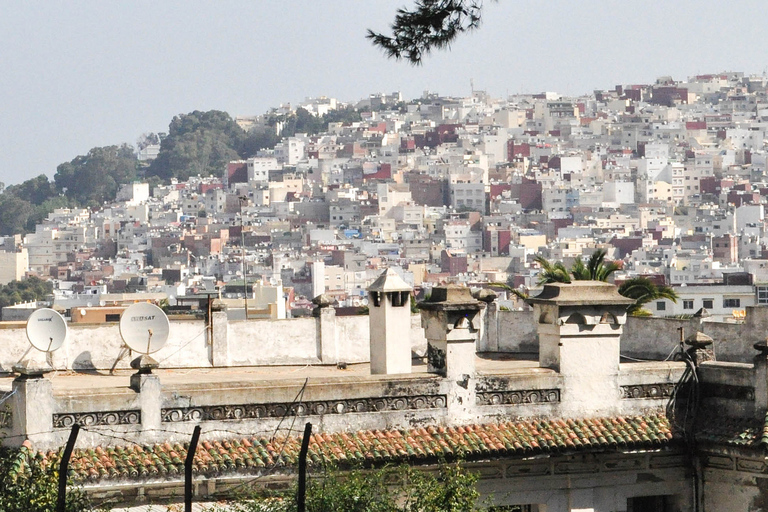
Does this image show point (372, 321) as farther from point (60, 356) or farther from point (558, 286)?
point (60, 356)

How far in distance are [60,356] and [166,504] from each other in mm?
4663

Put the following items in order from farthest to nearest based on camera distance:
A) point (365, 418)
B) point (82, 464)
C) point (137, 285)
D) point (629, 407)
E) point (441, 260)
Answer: point (441, 260) → point (137, 285) → point (629, 407) → point (365, 418) → point (82, 464)

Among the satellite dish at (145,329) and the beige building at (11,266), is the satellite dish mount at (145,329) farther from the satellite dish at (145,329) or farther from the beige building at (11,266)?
the beige building at (11,266)

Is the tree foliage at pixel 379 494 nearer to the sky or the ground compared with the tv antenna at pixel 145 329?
nearer to the ground

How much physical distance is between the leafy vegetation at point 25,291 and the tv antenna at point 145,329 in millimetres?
124959

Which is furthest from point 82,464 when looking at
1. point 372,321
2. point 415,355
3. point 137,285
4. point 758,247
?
point 758,247

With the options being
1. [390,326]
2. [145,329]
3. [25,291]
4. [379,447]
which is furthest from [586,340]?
[25,291]

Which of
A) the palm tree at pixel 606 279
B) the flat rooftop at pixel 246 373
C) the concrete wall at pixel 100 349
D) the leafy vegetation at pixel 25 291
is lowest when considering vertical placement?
the leafy vegetation at pixel 25 291

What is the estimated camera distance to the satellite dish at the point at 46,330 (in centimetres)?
1705

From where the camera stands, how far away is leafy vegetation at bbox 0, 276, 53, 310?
143375 mm

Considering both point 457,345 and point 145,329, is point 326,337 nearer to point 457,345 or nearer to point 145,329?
point 145,329

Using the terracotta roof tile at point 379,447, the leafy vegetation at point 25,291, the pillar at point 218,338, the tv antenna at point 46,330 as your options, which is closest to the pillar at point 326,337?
the pillar at point 218,338

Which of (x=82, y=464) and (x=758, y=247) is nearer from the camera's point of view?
(x=82, y=464)

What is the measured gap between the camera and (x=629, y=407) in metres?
15.6
